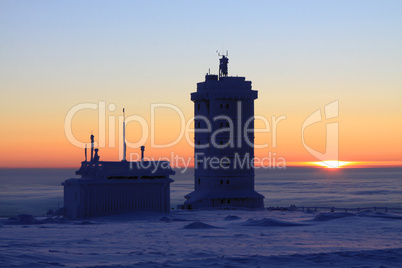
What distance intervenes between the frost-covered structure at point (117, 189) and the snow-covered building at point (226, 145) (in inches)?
436

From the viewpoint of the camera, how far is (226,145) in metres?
76.2

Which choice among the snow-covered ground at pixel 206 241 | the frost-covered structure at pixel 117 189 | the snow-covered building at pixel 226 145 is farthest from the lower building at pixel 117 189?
the snow-covered building at pixel 226 145

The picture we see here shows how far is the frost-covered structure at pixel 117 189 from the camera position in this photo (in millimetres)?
62531

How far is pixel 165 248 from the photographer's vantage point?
4216 centimetres

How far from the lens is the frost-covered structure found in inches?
2462

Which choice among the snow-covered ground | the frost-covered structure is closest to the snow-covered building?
the frost-covered structure

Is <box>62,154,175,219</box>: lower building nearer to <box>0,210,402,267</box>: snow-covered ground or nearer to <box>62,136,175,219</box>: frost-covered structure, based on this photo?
<box>62,136,175,219</box>: frost-covered structure

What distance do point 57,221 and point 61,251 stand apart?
2086 cm

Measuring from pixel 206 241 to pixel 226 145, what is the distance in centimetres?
3136

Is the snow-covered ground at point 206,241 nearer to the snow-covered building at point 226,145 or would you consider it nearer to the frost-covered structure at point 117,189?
the frost-covered structure at point 117,189

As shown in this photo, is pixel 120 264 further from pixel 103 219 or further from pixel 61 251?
pixel 103 219

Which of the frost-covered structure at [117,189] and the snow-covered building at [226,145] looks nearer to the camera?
the frost-covered structure at [117,189]

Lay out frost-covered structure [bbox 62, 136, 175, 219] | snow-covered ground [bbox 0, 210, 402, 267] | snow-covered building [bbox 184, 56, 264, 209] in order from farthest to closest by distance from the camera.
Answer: snow-covered building [bbox 184, 56, 264, 209] < frost-covered structure [bbox 62, 136, 175, 219] < snow-covered ground [bbox 0, 210, 402, 267]

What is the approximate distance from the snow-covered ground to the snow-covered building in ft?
39.7
